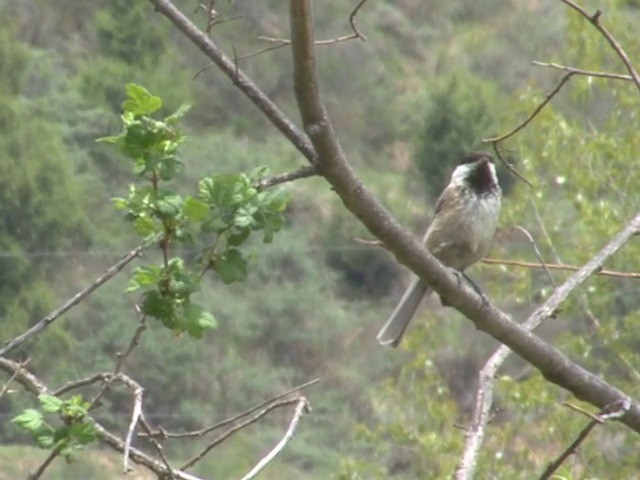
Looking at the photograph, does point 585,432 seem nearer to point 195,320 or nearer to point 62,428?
point 195,320

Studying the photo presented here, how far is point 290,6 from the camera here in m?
1.63

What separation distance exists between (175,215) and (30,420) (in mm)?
296

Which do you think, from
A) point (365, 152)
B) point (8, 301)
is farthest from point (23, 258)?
point (365, 152)

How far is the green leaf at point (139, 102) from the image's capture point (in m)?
1.75

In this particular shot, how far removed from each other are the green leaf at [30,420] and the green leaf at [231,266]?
0.89 ft

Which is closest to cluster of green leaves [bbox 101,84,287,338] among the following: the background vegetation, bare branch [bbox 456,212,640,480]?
bare branch [bbox 456,212,640,480]

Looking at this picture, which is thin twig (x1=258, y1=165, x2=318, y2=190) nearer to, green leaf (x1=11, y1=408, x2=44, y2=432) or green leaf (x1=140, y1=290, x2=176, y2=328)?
green leaf (x1=140, y1=290, x2=176, y2=328)

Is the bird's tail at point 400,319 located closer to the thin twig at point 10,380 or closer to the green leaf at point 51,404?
the thin twig at point 10,380

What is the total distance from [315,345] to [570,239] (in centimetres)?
367

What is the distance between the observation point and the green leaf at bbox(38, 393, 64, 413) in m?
1.76

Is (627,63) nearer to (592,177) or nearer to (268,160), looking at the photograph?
(592,177)

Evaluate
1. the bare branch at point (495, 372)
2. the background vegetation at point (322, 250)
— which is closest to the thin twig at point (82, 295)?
the bare branch at point (495, 372)

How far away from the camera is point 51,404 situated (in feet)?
5.80

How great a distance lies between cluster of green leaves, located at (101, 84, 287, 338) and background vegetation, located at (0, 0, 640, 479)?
2.75 meters
